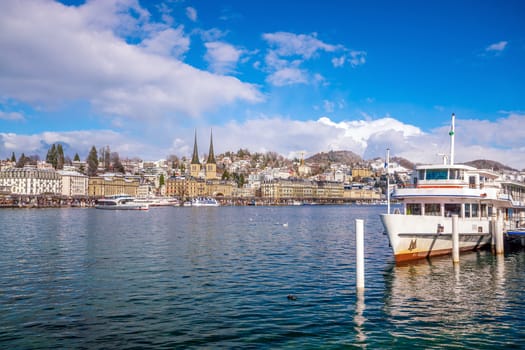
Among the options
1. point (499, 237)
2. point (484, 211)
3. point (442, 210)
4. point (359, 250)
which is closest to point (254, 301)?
point (359, 250)

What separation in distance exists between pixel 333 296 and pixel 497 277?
33.9ft

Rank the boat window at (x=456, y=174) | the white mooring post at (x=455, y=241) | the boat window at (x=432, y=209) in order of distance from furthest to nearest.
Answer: the boat window at (x=432, y=209), the boat window at (x=456, y=174), the white mooring post at (x=455, y=241)

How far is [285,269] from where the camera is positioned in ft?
89.6

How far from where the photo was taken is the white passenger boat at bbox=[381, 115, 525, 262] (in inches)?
1078

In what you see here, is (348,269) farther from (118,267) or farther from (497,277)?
(118,267)

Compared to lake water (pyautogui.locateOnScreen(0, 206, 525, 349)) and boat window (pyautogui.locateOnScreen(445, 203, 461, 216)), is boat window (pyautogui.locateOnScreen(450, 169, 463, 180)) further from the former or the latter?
lake water (pyautogui.locateOnScreen(0, 206, 525, 349))

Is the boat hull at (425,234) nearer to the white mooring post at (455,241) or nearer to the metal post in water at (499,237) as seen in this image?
the metal post in water at (499,237)

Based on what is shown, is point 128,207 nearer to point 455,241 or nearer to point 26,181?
point 26,181

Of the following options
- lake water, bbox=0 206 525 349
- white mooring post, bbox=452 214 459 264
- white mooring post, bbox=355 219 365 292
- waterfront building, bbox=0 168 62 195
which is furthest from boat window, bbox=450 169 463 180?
waterfront building, bbox=0 168 62 195

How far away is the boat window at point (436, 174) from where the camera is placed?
101ft

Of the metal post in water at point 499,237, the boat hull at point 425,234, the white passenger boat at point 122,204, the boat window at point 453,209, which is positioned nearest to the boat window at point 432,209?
the boat window at point 453,209

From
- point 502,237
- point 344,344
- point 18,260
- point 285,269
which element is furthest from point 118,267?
point 502,237

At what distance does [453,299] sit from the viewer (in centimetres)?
1980

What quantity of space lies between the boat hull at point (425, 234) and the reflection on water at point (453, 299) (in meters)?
0.71
